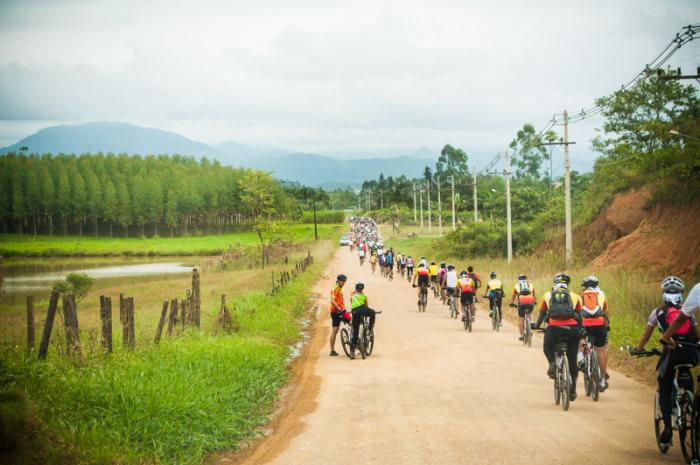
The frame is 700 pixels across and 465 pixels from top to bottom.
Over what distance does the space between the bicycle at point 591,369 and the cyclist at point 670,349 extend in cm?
293

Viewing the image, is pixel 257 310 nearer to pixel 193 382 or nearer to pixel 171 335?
pixel 171 335

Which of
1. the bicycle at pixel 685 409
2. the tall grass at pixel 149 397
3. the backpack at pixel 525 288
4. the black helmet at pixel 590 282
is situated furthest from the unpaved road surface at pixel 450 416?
the black helmet at pixel 590 282

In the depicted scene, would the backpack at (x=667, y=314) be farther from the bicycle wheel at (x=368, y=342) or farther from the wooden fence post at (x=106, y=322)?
the bicycle wheel at (x=368, y=342)

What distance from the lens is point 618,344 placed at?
15.4 meters

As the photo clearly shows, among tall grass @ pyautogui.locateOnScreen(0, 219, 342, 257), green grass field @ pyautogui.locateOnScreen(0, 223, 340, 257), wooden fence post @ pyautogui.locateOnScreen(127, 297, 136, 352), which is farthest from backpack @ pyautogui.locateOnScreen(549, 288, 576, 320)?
tall grass @ pyautogui.locateOnScreen(0, 219, 342, 257)

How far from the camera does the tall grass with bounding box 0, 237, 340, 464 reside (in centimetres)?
770

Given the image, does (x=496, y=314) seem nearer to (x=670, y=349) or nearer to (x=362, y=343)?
(x=362, y=343)

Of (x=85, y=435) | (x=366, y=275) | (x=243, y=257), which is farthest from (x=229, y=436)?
(x=243, y=257)

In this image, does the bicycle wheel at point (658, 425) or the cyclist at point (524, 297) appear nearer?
the bicycle wheel at point (658, 425)

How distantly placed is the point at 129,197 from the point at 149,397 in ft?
377

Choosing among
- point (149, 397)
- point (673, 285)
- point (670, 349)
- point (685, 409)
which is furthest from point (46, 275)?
point (685, 409)

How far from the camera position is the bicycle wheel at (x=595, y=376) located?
423 inches

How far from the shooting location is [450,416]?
9719 millimetres

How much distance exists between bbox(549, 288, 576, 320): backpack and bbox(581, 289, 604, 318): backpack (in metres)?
0.58
